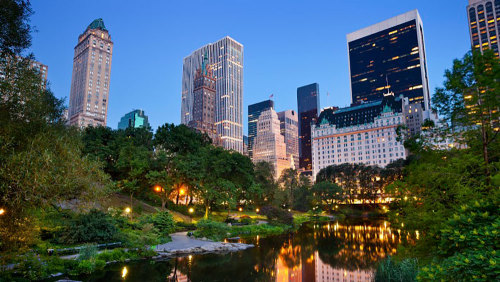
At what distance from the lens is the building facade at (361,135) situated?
458 ft

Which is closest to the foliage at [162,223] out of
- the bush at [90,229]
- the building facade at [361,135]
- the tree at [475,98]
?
the bush at [90,229]

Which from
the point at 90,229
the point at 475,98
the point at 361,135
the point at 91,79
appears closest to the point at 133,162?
the point at 90,229

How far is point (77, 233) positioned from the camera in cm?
2150

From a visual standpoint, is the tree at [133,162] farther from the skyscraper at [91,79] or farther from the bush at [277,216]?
the skyscraper at [91,79]

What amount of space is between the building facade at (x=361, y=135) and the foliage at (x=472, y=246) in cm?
13306

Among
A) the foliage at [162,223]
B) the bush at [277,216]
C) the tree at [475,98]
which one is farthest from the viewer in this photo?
the bush at [277,216]

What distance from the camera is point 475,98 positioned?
36.7ft

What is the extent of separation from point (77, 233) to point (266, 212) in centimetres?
3254

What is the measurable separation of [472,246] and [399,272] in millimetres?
9421

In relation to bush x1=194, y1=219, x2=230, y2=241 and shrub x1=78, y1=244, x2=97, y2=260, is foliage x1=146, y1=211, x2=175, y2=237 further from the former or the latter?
shrub x1=78, y1=244, x2=97, y2=260

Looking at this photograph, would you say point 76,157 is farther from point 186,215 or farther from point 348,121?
point 348,121

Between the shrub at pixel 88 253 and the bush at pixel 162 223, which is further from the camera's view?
the bush at pixel 162 223

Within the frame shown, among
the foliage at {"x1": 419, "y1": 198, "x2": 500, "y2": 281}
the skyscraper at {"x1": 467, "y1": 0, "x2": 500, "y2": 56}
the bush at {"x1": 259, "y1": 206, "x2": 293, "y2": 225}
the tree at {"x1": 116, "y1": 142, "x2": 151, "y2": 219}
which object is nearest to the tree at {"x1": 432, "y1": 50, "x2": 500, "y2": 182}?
the foliage at {"x1": 419, "y1": 198, "x2": 500, "y2": 281}

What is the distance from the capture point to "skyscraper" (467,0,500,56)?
17000 centimetres
